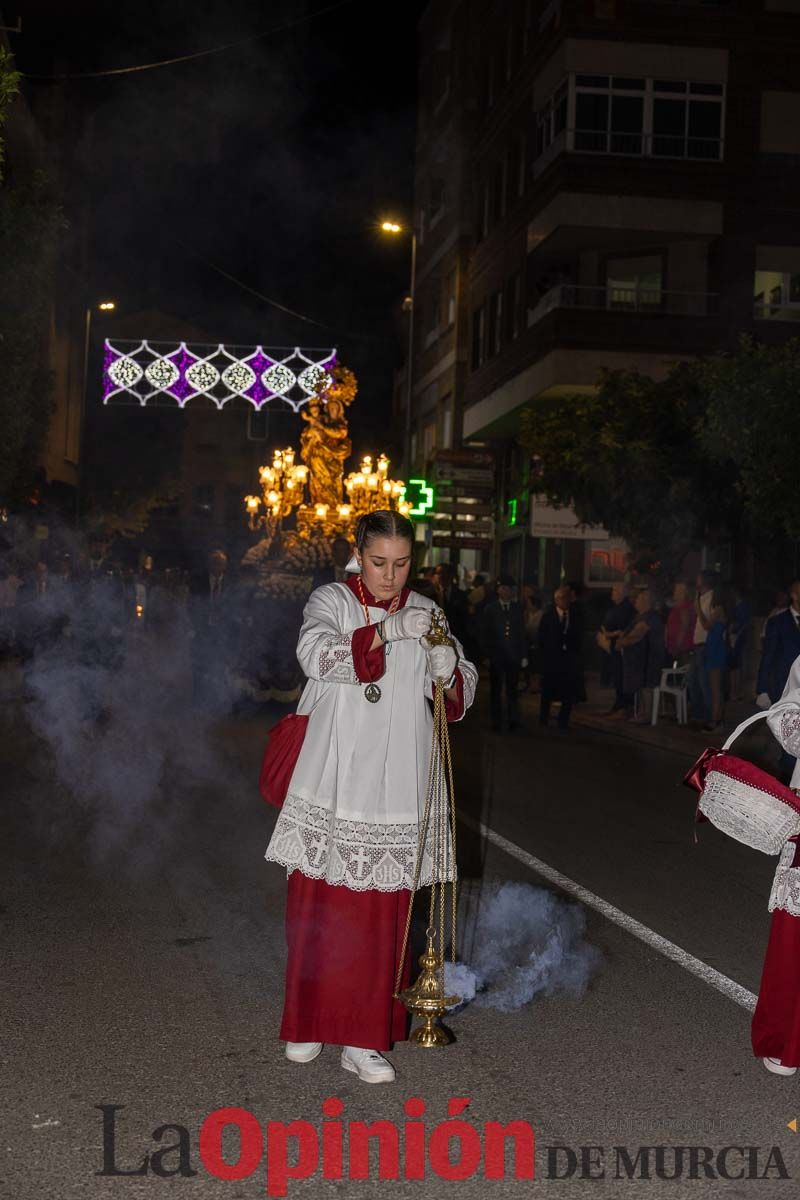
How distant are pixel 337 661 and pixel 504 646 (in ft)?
39.8

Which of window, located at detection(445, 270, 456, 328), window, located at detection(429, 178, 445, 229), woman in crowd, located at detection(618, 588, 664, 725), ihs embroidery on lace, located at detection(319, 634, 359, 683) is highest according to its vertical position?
window, located at detection(429, 178, 445, 229)

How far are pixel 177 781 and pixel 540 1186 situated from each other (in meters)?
8.30

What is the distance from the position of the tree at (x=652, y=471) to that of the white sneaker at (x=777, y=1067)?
16.3m

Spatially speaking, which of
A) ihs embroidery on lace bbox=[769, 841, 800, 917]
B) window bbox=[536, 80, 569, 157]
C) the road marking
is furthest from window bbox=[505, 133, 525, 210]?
ihs embroidery on lace bbox=[769, 841, 800, 917]

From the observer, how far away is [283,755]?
190 inches

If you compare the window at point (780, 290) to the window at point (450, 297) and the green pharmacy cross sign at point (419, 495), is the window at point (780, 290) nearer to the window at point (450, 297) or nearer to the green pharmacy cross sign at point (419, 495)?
the green pharmacy cross sign at point (419, 495)

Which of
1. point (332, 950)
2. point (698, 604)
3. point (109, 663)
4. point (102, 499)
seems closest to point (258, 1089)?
point (332, 950)

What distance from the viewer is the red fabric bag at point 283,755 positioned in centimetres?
480

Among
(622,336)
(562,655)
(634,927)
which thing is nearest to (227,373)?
(622,336)

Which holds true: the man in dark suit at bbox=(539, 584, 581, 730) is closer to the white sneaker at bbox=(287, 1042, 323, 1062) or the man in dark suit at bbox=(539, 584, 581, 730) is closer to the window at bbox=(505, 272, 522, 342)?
the white sneaker at bbox=(287, 1042, 323, 1062)

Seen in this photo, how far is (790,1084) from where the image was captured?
4734 millimetres

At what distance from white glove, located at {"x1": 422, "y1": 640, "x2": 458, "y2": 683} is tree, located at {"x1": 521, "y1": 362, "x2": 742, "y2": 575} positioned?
16.6 meters

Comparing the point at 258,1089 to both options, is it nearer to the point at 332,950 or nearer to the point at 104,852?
the point at 332,950

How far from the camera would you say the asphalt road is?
4.02 meters
